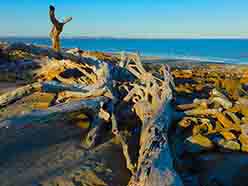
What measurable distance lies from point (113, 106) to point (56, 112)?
3.70ft

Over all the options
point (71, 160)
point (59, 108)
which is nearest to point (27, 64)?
point (59, 108)

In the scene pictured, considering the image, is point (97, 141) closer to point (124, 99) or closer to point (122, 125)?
point (122, 125)

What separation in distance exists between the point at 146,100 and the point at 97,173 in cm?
196

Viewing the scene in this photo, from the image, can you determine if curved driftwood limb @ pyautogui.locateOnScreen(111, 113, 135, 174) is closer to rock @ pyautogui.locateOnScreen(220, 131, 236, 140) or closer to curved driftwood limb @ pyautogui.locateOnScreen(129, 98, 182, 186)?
curved driftwood limb @ pyautogui.locateOnScreen(129, 98, 182, 186)

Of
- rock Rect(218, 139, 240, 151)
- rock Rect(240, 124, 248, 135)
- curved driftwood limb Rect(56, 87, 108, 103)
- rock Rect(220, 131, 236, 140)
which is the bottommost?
rock Rect(218, 139, 240, 151)

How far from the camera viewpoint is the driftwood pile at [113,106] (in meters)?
3.66

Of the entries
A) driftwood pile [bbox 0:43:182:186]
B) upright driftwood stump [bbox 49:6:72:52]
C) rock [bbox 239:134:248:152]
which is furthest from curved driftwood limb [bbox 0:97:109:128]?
upright driftwood stump [bbox 49:6:72:52]

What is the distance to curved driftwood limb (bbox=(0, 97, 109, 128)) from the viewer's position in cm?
429

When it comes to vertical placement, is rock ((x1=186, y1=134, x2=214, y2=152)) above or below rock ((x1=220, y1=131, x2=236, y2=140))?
below

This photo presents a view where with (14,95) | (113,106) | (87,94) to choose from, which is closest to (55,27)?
(87,94)

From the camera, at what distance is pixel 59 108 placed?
4.87 m

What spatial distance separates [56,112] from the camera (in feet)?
15.6

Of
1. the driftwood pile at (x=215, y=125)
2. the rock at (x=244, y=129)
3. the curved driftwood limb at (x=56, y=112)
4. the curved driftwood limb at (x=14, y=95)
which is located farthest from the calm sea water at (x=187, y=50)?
the curved driftwood limb at (x=14, y=95)

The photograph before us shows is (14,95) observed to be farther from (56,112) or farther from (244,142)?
(244,142)
